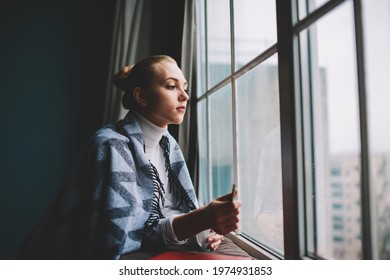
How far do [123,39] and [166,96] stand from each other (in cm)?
102

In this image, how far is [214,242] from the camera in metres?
0.87

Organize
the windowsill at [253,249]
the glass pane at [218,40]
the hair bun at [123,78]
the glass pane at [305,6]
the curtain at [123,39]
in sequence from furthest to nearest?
1. the curtain at [123,39]
2. the glass pane at [218,40]
3. the hair bun at [123,78]
4. the windowsill at [253,249]
5. the glass pane at [305,6]

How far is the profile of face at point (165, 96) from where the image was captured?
0.92 m

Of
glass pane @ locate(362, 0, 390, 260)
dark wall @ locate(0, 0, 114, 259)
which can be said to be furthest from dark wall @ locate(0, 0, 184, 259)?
glass pane @ locate(362, 0, 390, 260)

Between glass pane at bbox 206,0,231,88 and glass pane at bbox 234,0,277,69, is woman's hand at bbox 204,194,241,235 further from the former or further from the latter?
glass pane at bbox 206,0,231,88

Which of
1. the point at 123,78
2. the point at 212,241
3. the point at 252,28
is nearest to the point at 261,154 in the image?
the point at 212,241

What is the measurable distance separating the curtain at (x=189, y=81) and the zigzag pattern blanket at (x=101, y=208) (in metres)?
0.60

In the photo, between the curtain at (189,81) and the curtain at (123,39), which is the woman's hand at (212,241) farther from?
the curtain at (123,39)

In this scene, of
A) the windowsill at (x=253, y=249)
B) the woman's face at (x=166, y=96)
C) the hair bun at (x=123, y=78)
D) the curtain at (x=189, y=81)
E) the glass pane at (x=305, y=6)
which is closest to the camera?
the glass pane at (x=305, y=6)

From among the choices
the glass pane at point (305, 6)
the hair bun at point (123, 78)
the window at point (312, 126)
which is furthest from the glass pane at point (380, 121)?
the hair bun at point (123, 78)

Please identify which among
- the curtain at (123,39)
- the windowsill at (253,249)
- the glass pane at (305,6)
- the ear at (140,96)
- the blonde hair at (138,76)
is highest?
the curtain at (123,39)

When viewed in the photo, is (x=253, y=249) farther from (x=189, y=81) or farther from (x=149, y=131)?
(x=189, y=81)
